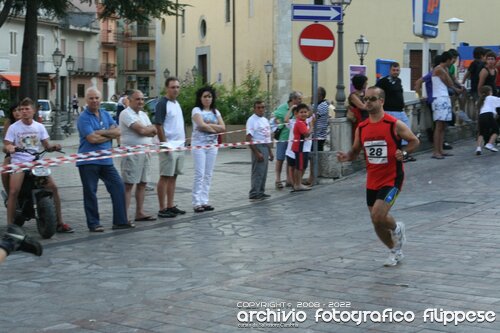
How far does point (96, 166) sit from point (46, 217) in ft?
3.33

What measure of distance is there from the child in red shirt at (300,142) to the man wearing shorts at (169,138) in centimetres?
273

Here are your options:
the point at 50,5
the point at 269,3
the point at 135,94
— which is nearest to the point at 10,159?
the point at 135,94

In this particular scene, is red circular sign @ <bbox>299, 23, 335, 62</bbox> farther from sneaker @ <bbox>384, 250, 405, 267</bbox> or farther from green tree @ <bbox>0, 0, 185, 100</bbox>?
green tree @ <bbox>0, 0, 185, 100</bbox>

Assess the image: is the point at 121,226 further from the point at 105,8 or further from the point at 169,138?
the point at 105,8

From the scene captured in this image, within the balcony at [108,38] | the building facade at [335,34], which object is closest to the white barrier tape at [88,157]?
the building facade at [335,34]

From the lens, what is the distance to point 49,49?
7344cm

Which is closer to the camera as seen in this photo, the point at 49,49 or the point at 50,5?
the point at 50,5

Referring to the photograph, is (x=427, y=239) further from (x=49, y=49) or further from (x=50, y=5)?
(x=49, y=49)

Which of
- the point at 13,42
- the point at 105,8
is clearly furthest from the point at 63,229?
the point at 13,42

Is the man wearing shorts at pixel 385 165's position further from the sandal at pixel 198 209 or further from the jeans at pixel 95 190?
the sandal at pixel 198 209

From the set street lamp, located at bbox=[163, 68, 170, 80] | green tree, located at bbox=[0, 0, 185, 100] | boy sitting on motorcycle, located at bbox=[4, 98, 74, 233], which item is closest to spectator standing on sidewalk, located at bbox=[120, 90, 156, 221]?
boy sitting on motorcycle, located at bbox=[4, 98, 74, 233]

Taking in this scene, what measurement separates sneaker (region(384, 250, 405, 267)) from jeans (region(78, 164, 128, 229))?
13.5ft

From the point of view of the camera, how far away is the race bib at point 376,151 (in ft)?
26.5

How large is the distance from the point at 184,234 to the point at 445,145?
356 inches
